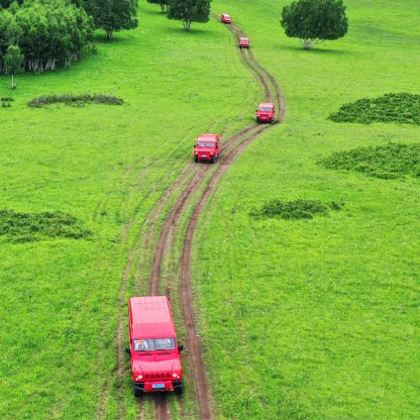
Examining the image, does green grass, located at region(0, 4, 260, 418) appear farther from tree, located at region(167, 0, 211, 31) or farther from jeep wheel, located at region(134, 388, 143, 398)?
tree, located at region(167, 0, 211, 31)

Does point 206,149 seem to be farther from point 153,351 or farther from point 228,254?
point 153,351

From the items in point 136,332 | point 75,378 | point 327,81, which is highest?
point 327,81

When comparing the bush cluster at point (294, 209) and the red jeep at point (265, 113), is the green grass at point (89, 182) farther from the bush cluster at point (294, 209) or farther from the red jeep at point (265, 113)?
the bush cluster at point (294, 209)

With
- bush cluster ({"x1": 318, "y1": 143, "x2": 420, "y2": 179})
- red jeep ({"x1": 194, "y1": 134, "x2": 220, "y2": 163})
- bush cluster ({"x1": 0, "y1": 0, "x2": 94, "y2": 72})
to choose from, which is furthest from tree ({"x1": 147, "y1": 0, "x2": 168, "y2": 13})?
bush cluster ({"x1": 318, "y1": 143, "x2": 420, "y2": 179})

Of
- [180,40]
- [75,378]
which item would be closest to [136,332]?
[75,378]

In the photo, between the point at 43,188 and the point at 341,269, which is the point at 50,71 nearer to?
the point at 43,188

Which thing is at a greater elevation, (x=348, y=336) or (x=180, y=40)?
(x=180, y=40)

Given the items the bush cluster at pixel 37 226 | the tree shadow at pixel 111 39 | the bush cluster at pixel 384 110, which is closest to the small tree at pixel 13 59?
the tree shadow at pixel 111 39
